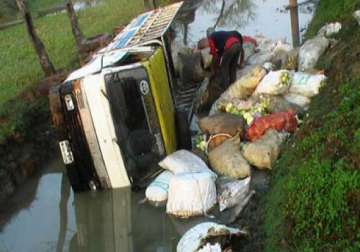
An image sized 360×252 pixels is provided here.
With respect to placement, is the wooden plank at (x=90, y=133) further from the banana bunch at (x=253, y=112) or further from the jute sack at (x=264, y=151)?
the banana bunch at (x=253, y=112)

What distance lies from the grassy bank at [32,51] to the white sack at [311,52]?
4312 millimetres

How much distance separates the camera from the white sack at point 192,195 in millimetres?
6031

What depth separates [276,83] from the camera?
25.2 feet

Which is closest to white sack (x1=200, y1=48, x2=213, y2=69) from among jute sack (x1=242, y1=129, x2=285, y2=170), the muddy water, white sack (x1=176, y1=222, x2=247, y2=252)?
the muddy water

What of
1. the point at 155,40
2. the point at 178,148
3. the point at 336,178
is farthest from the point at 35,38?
the point at 336,178

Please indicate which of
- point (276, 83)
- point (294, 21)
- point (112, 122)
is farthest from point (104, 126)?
point (294, 21)

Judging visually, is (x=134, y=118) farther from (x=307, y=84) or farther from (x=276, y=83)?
(x=307, y=84)

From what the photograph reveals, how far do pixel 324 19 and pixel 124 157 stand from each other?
227 inches

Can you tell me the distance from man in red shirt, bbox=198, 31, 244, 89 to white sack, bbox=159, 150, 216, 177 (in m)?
2.43

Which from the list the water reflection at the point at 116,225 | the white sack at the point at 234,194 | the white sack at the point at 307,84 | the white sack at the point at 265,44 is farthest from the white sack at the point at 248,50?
the white sack at the point at 234,194

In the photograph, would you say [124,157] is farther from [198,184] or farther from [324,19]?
[324,19]

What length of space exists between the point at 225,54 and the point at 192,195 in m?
3.39

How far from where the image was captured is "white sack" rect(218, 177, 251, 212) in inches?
237

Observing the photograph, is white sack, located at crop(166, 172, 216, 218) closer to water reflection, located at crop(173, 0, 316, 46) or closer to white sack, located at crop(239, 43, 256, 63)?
white sack, located at crop(239, 43, 256, 63)
